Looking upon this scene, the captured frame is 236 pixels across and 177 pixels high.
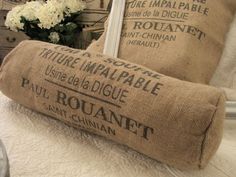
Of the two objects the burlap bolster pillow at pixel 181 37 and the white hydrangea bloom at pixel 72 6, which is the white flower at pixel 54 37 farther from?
the burlap bolster pillow at pixel 181 37

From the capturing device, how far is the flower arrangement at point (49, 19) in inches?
53.1

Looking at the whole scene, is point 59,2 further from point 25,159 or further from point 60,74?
point 25,159

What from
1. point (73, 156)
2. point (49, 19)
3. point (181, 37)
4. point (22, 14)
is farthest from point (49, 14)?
point (73, 156)

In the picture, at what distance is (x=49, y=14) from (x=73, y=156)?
0.92 metres

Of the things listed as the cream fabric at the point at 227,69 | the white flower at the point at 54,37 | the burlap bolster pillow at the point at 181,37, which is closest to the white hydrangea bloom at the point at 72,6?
the white flower at the point at 54,37

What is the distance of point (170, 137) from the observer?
1.50 ft

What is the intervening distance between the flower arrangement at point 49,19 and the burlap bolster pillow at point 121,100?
2.30 feet

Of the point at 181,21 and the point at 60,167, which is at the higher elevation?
the point at 181,21

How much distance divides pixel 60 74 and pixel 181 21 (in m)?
0.31

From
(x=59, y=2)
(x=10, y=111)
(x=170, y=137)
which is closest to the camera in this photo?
(x=170, y=137)

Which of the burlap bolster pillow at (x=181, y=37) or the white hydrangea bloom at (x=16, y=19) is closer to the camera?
the burlap bolster pillow at (x=181, y=37)

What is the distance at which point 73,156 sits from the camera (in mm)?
539

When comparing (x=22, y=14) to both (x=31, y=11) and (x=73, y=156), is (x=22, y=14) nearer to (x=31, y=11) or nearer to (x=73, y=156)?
(x=31, y=11)

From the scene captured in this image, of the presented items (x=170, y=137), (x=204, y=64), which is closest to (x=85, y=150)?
(x=170, y=137)
